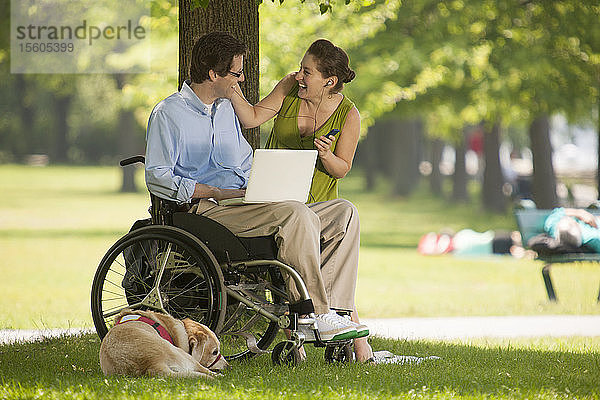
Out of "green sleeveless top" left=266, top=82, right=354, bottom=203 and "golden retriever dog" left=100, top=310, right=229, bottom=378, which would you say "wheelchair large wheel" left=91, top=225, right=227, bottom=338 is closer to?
"golden retriever dog" left=100, top=310, right=229, bottom=378

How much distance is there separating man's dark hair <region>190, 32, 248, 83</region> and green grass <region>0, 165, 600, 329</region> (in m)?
3.12

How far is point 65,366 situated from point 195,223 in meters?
1.19

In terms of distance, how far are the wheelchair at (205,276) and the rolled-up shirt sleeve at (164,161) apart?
11cm

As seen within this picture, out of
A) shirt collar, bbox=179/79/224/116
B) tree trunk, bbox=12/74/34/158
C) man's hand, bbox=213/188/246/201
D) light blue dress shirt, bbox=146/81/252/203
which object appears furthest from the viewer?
tree trunk, bbox=12/74/34/158

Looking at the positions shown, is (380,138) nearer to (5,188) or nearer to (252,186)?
(5,188)

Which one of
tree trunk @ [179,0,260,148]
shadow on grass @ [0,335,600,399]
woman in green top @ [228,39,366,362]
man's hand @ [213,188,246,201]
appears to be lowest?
shadow on grass @ [0,335,600,399]

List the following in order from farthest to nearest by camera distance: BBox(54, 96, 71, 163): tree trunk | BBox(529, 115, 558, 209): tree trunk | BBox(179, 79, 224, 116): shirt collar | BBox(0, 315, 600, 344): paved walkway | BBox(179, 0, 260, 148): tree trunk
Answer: BBox(54, 96, 71, 163): tree trunk
BBox(529, 115, 558, 209): tree trunk
BBox(0, 315, 600, 344): paved walkway
BBox(179, 0, 260, 148): tree trunk
BBox(179, 79, 224, 116): shirt collar

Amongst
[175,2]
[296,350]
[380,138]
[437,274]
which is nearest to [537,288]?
[437,274]

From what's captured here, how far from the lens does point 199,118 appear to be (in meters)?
5.60

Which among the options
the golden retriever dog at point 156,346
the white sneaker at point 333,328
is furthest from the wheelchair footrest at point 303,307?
the golden retriever dog at point 156,346

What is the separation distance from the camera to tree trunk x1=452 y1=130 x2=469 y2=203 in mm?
30391

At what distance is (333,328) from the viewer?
5.21 m

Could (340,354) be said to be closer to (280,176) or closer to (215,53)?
(280,176)

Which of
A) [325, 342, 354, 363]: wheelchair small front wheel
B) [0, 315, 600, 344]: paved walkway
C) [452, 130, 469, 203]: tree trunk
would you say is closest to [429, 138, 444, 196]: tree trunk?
[452, 130, 469, 203]: tree trunk
